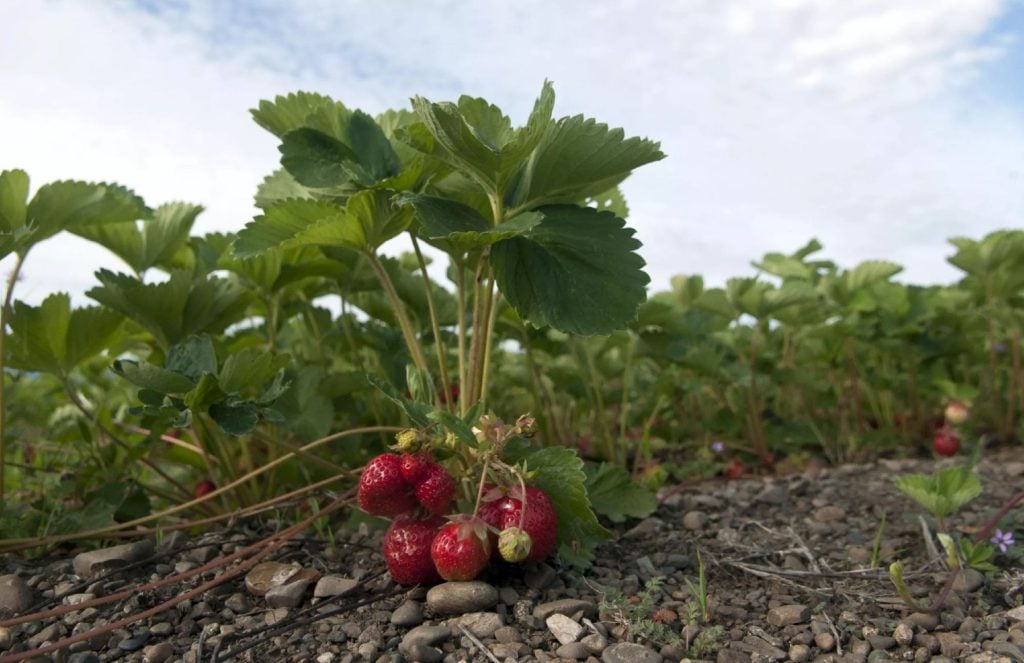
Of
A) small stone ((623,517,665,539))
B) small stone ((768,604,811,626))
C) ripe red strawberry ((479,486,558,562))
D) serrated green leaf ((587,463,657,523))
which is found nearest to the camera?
ripe red strawberry ((479,486,558,562))

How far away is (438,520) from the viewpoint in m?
1.60

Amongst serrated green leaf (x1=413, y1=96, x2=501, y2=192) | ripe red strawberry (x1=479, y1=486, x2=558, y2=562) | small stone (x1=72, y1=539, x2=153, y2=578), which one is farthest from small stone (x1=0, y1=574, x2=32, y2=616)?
serrated green leaf (x1=413, y1=96, x2=501, y2=192)

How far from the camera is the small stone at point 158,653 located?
1512 mm

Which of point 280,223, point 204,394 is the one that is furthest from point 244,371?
point 280,223

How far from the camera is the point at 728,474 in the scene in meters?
3.01

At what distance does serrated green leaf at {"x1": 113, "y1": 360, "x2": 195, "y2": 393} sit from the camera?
5.41ft

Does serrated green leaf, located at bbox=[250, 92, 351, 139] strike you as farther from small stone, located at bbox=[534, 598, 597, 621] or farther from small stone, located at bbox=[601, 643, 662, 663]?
small stone, located at bbox=[601, 643, 662, 663]

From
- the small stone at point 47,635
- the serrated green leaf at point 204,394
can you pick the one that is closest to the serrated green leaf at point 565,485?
the serrated green leaf at point 204,394

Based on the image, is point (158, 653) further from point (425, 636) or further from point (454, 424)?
point (454, 424)

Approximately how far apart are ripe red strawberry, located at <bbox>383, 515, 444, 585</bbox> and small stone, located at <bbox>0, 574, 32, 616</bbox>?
750mm

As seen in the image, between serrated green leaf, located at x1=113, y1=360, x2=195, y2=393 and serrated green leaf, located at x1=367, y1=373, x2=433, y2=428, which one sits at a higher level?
serrated green leaf, located at x1=113, y1=360, x2=195, y2=393

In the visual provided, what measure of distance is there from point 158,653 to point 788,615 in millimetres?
1107

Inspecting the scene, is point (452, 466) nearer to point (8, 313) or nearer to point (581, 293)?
point (581, 293)

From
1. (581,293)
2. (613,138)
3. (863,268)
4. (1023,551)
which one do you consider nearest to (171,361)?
(581,293)
